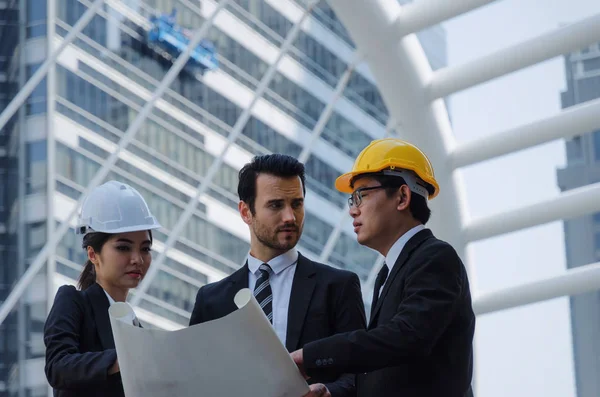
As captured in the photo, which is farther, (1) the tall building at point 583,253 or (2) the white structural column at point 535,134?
(1) the tall building at point 583,253

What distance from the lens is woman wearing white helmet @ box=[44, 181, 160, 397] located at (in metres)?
3.58

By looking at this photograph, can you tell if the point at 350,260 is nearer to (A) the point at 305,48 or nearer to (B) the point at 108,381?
(A) the point at 305,48

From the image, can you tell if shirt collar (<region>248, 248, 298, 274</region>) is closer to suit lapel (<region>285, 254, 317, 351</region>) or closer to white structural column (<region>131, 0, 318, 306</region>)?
suit lapel (<region>285, 254, 317, 351</region>)

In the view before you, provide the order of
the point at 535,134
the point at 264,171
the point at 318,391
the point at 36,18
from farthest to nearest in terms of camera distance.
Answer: the point at 36,18 → the point at 535,134 → the point at 264,171 → the point at 318,391

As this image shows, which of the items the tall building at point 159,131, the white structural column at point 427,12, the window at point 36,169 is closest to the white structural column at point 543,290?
the white structural column at point 427,12

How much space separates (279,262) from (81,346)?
711 millimetres

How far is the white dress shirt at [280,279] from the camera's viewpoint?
12.5ft

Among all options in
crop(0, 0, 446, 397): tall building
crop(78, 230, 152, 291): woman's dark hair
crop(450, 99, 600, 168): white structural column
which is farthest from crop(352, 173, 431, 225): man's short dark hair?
crop(0, 0, 446, 397): tall building

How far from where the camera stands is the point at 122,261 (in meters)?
3.86

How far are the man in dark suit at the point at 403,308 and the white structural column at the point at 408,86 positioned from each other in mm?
4504

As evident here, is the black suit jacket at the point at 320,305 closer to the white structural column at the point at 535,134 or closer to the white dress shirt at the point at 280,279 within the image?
the white dress shirt at the point at 280,279

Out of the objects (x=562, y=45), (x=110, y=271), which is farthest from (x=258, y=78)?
(x=110, y=271)

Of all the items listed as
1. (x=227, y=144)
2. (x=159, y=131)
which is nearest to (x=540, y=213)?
(x=227, y=144)

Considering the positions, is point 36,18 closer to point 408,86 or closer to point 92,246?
point 408,86
